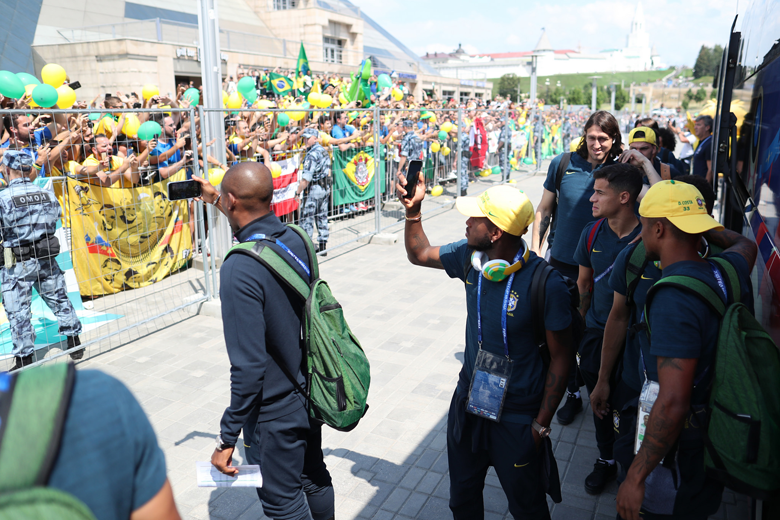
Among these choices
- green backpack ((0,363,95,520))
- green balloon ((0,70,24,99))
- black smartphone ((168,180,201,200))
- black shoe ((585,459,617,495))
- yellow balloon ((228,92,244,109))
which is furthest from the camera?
yellow balloon ((228,92,244,109))

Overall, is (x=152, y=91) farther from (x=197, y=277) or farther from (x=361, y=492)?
(x=361, y=492)

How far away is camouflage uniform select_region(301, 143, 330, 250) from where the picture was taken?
884cm

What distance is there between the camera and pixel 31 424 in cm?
93

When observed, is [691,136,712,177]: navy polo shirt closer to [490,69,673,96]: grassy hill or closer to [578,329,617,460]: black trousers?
[578,329,617,460]: black trousers

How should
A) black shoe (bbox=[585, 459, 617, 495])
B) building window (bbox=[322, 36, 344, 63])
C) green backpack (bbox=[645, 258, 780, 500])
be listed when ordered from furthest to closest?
building window (bbox=[322, 36, 344, 63]) < black shoe (bbox=[585, 459, 617, 495]) < green backpack (bbox=[645, 258, 780, 500])

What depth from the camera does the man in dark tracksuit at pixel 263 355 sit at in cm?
244

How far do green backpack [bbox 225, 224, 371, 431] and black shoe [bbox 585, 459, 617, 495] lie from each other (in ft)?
5.80

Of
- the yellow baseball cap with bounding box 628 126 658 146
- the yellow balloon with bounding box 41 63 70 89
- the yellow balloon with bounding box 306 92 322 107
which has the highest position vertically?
the yellow balloon with bounding box 306 92 322 107

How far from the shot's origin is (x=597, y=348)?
11.9ft

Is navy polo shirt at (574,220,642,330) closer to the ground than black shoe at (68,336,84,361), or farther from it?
farther from it

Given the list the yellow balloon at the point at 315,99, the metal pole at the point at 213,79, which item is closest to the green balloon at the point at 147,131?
the metal pole at the point at 213,79

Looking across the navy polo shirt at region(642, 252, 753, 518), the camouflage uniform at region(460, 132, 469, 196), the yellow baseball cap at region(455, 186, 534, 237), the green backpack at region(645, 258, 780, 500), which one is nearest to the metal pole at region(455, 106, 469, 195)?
the camouflage uniform at region(460, 132, 469, 196)

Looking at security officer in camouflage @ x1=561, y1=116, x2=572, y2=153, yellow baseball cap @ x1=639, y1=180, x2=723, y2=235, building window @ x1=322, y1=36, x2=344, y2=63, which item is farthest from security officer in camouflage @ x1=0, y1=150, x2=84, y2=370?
building window @ x1=322, y1=36, x2=344, y2=63

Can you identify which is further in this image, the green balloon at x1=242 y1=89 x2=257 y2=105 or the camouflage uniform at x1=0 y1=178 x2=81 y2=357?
the green balloon at x1=242 y1=89 x2=257 y2=105
